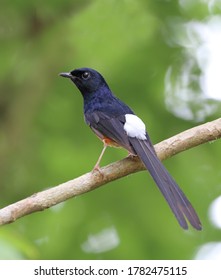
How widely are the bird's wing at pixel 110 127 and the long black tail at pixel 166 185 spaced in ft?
0.22

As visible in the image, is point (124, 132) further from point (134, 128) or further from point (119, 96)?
point (119, 96)

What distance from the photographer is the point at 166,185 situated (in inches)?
166

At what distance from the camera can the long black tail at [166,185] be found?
375 centimetres

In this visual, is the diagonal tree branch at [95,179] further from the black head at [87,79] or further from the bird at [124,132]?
the black head at [87,79]

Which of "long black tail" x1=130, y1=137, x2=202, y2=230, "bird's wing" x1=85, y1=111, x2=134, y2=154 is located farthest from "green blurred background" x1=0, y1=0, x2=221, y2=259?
"long black tail" x1=130, y1=137, x2=202, y2=230

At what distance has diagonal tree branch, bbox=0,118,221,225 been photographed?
3.92m

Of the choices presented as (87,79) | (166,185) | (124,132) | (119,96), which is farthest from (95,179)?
(119,96)

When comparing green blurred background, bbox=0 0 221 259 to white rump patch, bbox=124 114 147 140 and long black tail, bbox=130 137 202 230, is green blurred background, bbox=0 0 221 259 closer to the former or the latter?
white rump patch, bbox=124 114 147 140

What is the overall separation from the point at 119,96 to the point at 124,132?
1909 mm

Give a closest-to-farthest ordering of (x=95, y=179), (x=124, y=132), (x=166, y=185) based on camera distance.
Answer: (x=95, y=179), (x=166, y=185), (x=124, y=132)

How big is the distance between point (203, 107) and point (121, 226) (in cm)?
145

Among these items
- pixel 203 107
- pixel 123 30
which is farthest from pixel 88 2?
pixel 203 107

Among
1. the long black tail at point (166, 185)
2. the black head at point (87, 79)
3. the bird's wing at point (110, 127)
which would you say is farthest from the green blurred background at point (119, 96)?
the long black tail at point (166, 185)

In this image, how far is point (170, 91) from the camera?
691 centimetres
